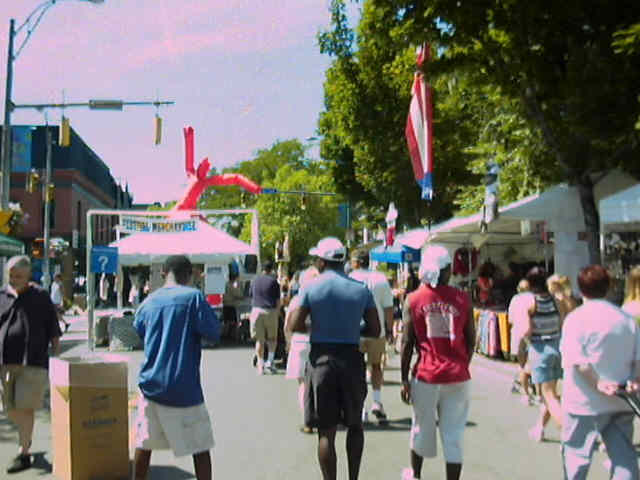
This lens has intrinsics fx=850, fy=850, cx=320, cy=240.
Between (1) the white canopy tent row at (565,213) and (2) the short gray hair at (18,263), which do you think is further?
(1) the white canopy tent row at (565,213)

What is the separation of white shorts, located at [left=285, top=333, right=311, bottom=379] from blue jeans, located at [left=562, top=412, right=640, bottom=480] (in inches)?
159

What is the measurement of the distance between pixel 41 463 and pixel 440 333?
12.3ft

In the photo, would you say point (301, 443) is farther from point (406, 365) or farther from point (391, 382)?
point (391, 382)

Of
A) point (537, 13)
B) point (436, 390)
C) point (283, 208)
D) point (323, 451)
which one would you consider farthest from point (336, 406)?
point (283, 208)

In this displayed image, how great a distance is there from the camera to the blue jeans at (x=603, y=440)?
4.86 meters

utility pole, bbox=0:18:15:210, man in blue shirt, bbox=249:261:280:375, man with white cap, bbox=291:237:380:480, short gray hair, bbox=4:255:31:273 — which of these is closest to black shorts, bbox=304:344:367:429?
man with white cap, bbox=291:237:380:480

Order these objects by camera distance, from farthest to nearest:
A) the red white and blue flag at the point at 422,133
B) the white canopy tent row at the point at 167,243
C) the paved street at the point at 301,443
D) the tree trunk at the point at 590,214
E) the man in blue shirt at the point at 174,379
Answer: the white canopy tent row at the point at 167,243
the red white and blue flag at the point at 422,133
the tree trunk at the point at 590,214
the paved street at the point at 301,443
the man in blue shirt at the point at 174,379

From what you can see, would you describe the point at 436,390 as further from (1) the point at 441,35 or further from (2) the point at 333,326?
(1) the point at 441,35

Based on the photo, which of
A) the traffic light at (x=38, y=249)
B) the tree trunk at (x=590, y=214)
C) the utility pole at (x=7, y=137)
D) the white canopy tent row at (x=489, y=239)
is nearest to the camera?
the tree trunk at (x=590, y=214)

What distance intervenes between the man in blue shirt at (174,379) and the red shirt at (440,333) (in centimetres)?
141

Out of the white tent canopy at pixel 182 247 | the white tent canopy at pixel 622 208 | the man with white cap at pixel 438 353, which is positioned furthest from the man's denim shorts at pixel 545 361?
the white tent canopy at pixel 182 247

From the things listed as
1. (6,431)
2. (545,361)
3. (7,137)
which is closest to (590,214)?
(545,361)

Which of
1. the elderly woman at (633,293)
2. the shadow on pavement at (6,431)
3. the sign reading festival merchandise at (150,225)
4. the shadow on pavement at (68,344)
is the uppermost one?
the sign reading festival merchandise at (150,225)

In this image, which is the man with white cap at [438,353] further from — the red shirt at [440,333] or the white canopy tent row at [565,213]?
the white canopy tent row at [565,213]
